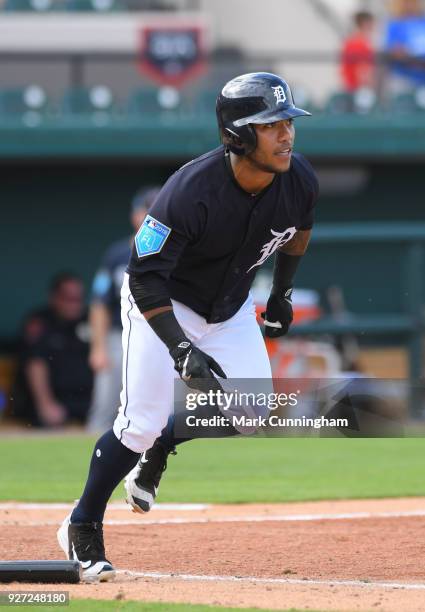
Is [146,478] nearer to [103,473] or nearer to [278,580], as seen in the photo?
[103,473]

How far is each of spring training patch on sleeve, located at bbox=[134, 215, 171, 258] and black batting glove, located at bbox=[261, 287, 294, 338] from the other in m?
0.92

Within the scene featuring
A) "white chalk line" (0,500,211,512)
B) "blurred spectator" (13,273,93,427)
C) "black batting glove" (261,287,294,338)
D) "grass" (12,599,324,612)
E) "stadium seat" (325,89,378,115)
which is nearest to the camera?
"grass" (12,599,324,612)

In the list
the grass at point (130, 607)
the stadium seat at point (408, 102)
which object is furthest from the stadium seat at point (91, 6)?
the grass at point (130, 607)

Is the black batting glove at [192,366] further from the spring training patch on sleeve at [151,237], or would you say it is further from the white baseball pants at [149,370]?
the spring training patch on sleeve at [151,237]

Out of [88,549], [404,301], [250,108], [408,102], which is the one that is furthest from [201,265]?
[408,102]

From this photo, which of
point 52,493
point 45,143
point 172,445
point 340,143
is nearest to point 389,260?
point 340,143

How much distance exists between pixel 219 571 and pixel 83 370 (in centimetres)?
684

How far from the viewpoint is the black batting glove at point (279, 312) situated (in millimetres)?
4855

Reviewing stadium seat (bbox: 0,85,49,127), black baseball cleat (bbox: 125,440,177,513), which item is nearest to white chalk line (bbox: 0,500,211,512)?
black baseball cleat (bbox: 125,440,177,513)

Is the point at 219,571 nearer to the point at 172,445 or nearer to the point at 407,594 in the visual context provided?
the point at 172,445

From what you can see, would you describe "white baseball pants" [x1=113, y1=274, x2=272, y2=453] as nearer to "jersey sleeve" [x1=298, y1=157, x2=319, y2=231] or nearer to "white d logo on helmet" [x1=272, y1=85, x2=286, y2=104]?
"jersey sleeve" [x1=298, y1=157, x2=319, y2=231]

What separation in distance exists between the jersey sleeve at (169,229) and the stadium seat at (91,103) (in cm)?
836

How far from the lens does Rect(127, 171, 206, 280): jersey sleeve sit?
4035mm

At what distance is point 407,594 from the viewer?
12.7 feet
